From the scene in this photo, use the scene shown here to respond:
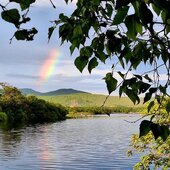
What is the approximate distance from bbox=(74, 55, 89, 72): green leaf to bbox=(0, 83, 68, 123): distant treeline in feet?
482

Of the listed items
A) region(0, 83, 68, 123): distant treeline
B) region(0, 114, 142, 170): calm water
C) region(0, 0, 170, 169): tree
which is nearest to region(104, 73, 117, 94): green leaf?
region(0, 0, 170, 169): tree

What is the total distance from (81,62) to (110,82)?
32cm

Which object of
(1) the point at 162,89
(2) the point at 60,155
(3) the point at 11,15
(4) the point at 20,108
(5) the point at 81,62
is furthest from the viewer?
(4) the point at 20,108

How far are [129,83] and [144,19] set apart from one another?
1.29 meters

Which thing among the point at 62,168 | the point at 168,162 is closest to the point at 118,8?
the point at 168,162

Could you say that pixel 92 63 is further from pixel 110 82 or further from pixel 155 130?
pixel 155 130

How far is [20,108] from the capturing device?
516 ft

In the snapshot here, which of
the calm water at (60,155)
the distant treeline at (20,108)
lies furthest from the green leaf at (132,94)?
the distant treeline at (20,108)

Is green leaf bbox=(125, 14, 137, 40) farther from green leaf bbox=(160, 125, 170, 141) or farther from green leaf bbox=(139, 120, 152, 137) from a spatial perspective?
green leaf bbox=(160, 125, 170, 141)

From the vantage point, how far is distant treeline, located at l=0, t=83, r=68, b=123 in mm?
152375

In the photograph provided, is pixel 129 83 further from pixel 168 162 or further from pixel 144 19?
pixel 168 162

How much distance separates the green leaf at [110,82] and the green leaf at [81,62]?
0.21 metres

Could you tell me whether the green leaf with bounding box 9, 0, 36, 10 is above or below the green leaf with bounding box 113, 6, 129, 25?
above

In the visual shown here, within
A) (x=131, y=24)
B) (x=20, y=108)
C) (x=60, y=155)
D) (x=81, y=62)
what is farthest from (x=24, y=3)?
(x=20, y=108)
